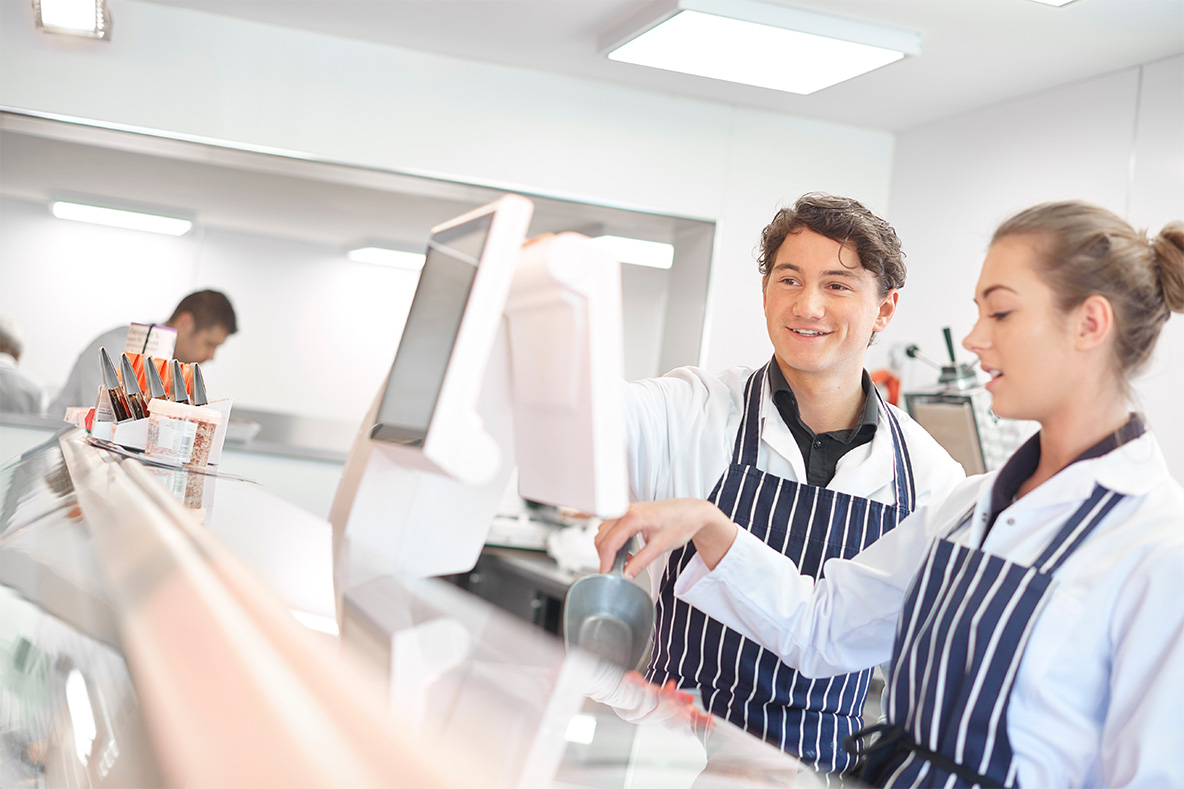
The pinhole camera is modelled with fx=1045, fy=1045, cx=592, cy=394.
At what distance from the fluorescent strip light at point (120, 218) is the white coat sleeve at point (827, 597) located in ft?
11.9

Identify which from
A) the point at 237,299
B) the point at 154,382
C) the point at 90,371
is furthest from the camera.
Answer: the point at 237,299

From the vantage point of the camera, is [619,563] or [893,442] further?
[893,442]

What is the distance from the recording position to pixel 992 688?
985mm

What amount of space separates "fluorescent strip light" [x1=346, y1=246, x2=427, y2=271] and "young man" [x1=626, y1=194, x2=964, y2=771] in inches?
118

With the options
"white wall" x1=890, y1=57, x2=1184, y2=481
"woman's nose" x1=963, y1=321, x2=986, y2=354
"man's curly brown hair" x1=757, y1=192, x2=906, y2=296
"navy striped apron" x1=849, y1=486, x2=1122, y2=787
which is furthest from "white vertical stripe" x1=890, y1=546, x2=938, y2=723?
"white wall" x1=890, y1=57, x2=1184, y2=481

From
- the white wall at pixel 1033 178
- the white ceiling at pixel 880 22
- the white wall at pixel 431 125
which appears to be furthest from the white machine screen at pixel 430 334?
the white wall at pixel 431 125

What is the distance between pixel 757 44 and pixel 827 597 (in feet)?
8.96

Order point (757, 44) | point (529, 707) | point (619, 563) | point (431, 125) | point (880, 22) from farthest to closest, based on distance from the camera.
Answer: point (431, 125) → point (757, 44) → point (880, 22) → point (619, 563) → point (529, 707)

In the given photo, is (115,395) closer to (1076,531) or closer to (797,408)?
(797,408)

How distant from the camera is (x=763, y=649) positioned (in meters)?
1.64

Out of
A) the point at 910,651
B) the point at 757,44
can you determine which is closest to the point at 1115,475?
the point at 910,651

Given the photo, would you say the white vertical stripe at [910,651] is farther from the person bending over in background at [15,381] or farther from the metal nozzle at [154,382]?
the person bending over in background at [15,381]

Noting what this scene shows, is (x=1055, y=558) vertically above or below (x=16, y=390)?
above

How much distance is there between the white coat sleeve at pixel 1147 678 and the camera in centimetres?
86
